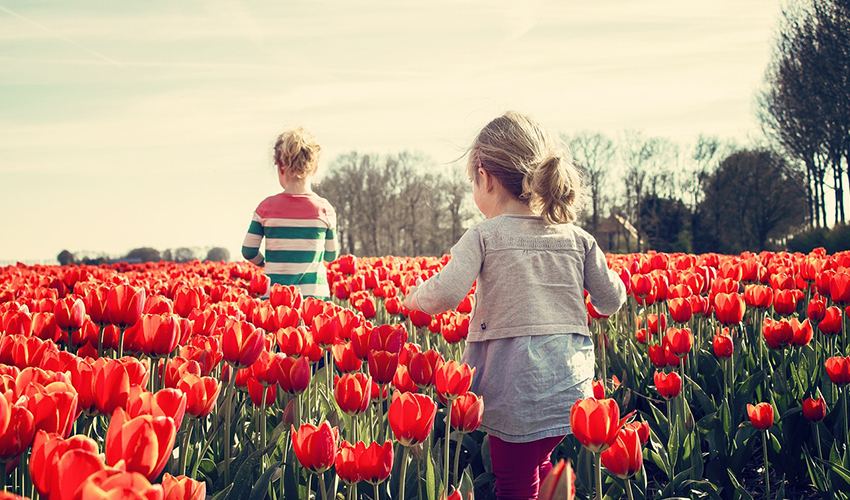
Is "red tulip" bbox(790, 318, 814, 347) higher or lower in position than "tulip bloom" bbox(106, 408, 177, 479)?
lower

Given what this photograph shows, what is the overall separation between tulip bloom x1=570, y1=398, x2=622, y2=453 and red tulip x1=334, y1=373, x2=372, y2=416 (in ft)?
2.22

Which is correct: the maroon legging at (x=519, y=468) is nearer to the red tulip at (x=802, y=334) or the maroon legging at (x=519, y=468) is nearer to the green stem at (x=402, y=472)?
the green stem at (x=402, y=472)

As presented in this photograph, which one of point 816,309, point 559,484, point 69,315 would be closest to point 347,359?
point 69,315

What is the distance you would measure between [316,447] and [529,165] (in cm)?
161

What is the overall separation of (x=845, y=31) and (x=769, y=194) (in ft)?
50.0

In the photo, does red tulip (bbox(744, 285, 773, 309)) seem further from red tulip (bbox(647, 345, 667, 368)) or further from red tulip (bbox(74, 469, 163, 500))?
red tulip (bbox(74, 469, 163, 500))

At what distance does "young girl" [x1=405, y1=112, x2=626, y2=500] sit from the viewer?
282 centimetres

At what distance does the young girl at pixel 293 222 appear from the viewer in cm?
535

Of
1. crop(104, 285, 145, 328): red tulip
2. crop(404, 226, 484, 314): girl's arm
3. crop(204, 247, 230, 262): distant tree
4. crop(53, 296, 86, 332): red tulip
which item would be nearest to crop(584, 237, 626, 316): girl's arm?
crop(404, 226, 484, 314): girl's arm

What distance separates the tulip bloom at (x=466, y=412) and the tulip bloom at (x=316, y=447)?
504 mm

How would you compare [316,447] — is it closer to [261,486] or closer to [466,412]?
[261,486]

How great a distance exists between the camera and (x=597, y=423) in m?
1.97

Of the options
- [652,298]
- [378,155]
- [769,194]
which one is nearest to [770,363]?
[652,298]

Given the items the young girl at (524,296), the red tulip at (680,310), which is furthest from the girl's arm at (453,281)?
the red tulip at (680,310)
